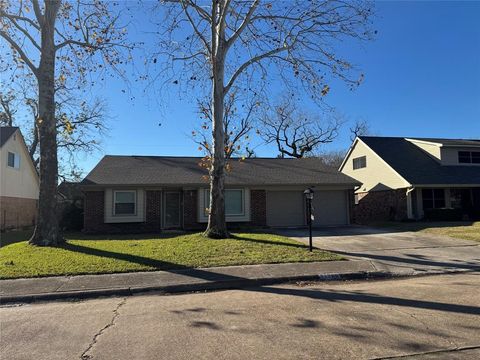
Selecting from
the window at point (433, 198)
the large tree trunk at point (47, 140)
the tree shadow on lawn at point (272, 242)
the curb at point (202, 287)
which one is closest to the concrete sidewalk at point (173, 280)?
the curb at point (202, 287)

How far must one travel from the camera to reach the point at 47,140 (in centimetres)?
1338

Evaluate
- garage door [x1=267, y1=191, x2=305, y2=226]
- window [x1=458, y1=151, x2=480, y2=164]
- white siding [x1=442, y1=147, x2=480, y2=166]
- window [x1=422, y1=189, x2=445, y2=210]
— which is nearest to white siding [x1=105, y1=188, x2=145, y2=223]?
garage door [x1=267, y1=191, x2=305, y2=226]

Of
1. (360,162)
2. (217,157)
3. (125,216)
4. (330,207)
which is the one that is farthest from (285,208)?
(360,162)

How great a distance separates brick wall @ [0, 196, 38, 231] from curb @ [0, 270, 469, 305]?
17569mm

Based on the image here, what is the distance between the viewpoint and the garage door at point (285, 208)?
22578 mm

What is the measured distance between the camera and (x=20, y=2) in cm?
1362

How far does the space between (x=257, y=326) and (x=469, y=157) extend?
95.0 ft

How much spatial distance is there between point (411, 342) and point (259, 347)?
1.86 metres

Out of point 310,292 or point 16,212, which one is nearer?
point 310,292

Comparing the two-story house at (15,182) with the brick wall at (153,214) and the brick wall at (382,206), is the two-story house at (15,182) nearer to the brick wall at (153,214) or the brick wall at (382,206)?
the brick wall at (153,214)

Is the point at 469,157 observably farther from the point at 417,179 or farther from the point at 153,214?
the point at 153,214

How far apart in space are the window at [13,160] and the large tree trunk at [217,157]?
16390 millimetres

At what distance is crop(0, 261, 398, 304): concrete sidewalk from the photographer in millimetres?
8195

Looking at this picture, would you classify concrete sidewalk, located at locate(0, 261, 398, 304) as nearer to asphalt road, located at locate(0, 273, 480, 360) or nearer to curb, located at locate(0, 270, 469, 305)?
curb, located at locate(0, 270, 469, 305)
